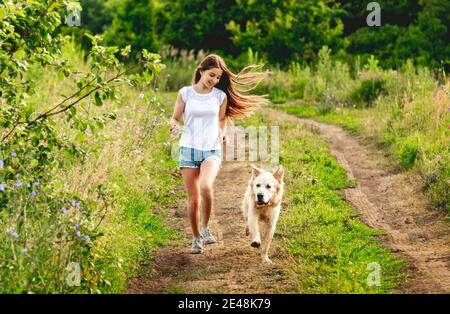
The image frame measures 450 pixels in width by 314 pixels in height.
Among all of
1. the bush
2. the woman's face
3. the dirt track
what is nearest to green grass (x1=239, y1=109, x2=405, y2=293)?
the dirt track

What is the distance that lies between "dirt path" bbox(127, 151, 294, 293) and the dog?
0.74 ft

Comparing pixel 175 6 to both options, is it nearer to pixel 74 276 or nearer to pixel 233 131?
pixel 233 131

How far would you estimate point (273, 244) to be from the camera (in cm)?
808

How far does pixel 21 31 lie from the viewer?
686 cm

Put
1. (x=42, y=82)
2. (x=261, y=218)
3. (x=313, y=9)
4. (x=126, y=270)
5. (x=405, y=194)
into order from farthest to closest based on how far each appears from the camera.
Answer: (x=313, y=9)
(x=42, y=82)
(x=405, y=194)
(x=261, y=218)
(x=126, y=270)

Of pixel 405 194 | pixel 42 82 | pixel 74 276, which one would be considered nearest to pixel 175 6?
pixel 42 82

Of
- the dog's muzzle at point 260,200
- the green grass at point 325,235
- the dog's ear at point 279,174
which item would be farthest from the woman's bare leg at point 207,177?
the green grass at point 325,235

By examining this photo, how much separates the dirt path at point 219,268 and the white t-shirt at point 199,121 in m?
1.12

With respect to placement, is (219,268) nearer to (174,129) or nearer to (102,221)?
(102,221)

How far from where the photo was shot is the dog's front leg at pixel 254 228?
7434mm

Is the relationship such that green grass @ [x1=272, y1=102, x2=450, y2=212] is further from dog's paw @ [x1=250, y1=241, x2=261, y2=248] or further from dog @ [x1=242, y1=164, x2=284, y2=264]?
dog's paw @ [x1=250, y1=241, x2=261, y2=248]

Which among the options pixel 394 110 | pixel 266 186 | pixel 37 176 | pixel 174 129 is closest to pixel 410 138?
pixel 394 110

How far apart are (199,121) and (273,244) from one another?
5.10 ft

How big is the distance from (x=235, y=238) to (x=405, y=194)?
2.90 metres
